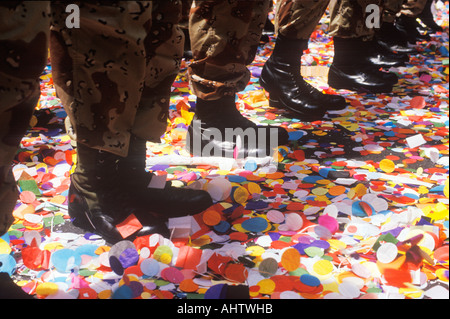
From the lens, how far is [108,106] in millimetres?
1244

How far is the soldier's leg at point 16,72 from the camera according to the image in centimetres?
92

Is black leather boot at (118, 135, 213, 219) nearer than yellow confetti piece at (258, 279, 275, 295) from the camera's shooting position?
No

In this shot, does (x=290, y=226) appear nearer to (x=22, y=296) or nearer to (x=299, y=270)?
(x=299, y=270)

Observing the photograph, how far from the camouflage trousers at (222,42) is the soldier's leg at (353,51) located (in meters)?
1.17

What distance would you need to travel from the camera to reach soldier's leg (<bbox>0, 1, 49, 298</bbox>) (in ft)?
3.02

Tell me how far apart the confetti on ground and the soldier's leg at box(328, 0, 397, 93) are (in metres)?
0.73

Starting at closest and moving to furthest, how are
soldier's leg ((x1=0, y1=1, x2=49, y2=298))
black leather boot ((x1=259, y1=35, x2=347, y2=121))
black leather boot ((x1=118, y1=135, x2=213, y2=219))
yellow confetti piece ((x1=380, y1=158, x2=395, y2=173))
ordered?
soldier's leg ((x1=0, y1=1, x2=49, y2=298))
black leather boot ((x1=118, y1=135, x2=213, y2=219))
yellow confetti piece ((x1=380, y1=158, x2=395, y2=173))
black leather boot ((x1=259, y1=35, x2=347, y2=121))

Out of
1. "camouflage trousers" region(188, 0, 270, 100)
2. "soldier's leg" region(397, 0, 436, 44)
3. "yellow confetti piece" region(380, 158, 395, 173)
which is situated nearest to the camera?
"camouflage trousers" region(188, 0, 270, 100)

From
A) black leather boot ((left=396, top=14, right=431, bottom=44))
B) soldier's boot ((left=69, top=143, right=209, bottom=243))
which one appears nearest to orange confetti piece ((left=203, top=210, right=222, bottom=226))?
soldier's boot ((left=69, top=143, right=209, bottom=243))

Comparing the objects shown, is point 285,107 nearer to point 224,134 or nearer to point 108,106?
A: point 224,134

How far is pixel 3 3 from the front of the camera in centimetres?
90

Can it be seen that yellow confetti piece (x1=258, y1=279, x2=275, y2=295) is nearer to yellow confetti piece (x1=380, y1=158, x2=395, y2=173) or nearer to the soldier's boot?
the soldier's boot

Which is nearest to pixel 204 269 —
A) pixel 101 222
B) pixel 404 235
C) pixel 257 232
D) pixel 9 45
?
pixel 257 232

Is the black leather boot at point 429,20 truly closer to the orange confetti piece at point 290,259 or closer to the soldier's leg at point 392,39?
the soldier's leg at point 392,39
